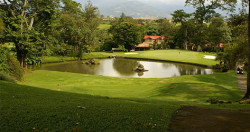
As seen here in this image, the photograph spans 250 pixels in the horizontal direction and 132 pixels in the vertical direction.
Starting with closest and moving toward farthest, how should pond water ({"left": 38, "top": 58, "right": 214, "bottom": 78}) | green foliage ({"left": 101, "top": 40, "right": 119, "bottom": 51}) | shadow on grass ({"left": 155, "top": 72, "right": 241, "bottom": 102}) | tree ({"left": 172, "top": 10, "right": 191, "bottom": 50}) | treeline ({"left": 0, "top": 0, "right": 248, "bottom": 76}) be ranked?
shadow on grass ({"left": 155, "top": 72, "right": 241, "bottom": 102})
treeline ({"left": 0, "top": 0, "right": 248, "bottom": 76})
pond water ({"left": 38, "top": 58, "right": 214, "bottom": 78})
tree ({"left": 172, "top": 10, "right": 191, "bottom": 50})
green foliage ({"left": 101, "top": 40, "right": 119, "bottom": 51})

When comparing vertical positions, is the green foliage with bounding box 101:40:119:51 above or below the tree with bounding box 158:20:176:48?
below

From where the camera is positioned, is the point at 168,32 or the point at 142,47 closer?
the point at 142,47

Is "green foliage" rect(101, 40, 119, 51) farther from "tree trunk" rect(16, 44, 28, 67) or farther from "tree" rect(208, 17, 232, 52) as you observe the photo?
"tree trunk" rect(16, 44, 28, 67)

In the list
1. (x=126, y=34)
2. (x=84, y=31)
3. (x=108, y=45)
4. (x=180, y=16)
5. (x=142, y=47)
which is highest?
(x=180, y=16)

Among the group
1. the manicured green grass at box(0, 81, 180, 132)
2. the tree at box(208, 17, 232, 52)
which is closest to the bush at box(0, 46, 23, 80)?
the manicured green grass at box(0, 81, 180, 132)

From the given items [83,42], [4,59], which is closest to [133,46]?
[83,42]

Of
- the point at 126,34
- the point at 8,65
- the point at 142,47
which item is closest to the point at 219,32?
the point at 142,47

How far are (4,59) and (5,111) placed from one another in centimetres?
1320

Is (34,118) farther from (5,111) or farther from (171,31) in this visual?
(171,31)

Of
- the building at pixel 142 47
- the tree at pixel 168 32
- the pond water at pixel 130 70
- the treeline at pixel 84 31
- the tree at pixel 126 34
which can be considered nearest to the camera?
the treeline at pixel 84 31

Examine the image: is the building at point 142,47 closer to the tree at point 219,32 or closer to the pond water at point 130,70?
the tree at point 219,32

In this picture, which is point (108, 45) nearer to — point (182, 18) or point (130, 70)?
point (182, 18)

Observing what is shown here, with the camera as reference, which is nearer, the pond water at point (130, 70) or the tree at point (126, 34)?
the pond water at point (130, 70)

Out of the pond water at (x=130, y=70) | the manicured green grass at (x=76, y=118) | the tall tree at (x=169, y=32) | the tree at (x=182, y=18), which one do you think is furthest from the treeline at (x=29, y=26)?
the tall tree at (x=169, y=32)
